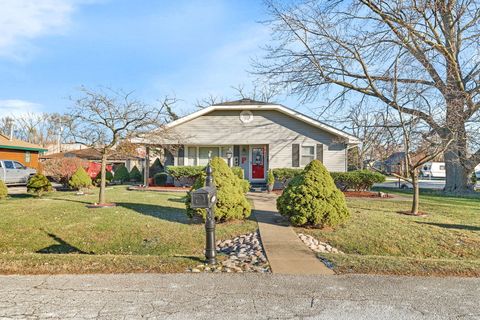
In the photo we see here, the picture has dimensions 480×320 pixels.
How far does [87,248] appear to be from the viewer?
7160 mm

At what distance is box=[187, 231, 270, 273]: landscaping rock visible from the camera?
463 centimetres

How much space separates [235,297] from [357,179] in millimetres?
13594

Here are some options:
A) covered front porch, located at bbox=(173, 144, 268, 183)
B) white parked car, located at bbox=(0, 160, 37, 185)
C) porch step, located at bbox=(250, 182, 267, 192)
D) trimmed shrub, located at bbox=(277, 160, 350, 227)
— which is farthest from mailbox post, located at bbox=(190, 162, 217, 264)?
white parked car, located at bbox=(0, 160, 37, 185)

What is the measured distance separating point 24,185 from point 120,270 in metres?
19.4

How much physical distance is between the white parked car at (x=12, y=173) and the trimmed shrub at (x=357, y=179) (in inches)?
690

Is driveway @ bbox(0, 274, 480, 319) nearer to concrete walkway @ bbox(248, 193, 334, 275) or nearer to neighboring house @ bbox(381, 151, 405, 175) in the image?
concrete walkway @ bbox(248, 193, 334, 275)

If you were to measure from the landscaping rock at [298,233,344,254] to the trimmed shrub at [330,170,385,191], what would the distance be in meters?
9.49

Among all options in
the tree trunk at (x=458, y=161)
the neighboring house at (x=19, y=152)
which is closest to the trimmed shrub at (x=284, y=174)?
the tree trunk at (x=458, y=161)

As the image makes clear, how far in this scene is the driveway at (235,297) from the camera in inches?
126

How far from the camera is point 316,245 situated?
22.0ft

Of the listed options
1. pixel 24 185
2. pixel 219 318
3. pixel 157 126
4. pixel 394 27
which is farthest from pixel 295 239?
pixel 24 185

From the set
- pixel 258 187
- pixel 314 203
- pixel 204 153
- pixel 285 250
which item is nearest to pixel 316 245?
pixel 285 250

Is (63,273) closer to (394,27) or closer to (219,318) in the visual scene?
(219,318)

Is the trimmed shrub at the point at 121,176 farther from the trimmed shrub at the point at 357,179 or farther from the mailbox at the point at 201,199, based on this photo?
the mailbox at the point at 201,199
